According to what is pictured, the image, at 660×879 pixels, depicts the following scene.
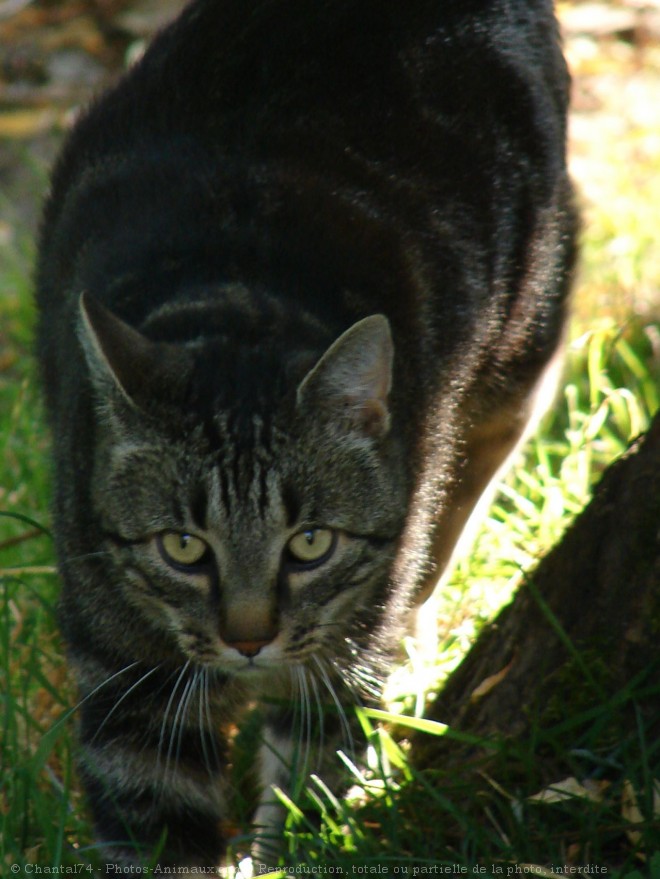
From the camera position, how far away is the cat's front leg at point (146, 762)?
2400 millimetres

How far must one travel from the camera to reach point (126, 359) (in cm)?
215

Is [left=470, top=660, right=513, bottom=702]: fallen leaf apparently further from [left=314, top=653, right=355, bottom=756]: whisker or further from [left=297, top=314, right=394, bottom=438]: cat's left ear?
[left=297, top=314, right=394, bottom=438]: cat's left ear

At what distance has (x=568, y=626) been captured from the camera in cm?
243

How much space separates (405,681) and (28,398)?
178 centimetres

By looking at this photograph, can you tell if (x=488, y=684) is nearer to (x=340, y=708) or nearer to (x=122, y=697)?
(x=340, y=708)

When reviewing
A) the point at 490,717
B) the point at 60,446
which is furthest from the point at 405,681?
the point at 60,446

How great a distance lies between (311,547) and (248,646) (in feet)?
0.71

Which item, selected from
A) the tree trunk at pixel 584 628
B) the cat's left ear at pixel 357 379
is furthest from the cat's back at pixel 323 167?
the tree trunk at pixel 584 628

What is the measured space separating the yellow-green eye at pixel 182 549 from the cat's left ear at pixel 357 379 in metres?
0.32

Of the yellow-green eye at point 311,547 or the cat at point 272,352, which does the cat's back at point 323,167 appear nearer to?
the cat at point 272,352

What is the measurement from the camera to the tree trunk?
2.30 meters

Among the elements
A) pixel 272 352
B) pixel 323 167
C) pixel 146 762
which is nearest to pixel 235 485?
pixel 272 352

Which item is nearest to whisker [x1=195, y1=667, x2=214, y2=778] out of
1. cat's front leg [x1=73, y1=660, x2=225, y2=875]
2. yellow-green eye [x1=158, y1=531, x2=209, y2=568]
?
cat's front leg [x1=73, y1=660, x2=225, y2=875]

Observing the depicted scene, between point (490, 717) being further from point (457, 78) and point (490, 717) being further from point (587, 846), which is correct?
point (457, 78)
